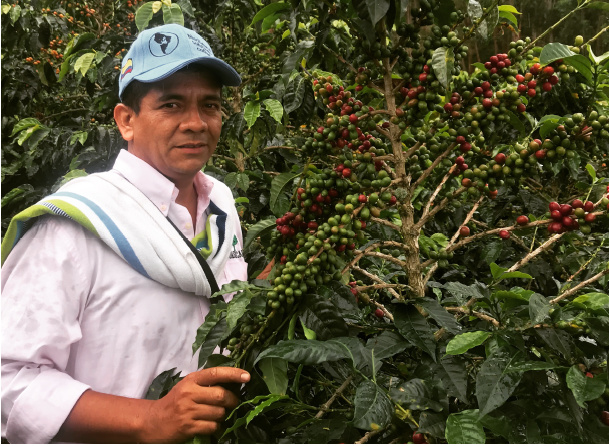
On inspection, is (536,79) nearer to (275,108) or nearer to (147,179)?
(147,179)

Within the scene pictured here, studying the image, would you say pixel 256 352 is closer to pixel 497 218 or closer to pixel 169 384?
pixel 169 384

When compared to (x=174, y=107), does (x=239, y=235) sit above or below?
below

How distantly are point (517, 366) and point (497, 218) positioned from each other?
1.00m

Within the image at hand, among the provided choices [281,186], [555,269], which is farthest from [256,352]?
[555,269]

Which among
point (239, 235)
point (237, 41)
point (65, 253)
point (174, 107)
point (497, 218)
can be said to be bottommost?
point (497, 218)

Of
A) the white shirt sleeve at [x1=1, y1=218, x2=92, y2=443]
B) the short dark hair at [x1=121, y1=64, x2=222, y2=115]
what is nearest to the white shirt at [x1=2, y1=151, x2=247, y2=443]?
the white shirt sleeve at [x1=1, y1=218, x2=92, y2=443]

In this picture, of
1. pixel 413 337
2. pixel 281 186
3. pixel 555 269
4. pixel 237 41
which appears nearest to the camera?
pixel 413 337

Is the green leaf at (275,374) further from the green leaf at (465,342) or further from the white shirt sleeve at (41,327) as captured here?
the white shirt sleeve at (41,327)

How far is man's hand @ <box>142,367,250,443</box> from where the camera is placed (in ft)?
2.27

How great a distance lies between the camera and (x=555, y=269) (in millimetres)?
1377

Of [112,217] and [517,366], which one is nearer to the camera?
[517,366]

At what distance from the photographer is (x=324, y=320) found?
0.74m

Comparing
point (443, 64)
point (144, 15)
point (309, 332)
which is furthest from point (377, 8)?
point (144, 15)

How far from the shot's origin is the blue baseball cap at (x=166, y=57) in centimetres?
95
